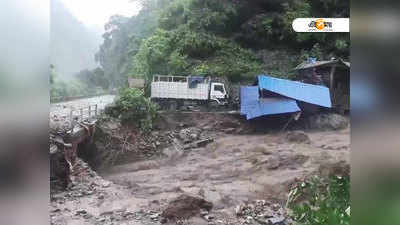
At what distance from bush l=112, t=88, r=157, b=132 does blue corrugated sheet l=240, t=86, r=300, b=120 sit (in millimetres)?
578

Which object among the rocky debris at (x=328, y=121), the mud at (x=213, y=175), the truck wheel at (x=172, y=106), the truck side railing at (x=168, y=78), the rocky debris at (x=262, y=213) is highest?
the truck side railing at (x=168, y=78)

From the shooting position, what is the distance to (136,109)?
2574 millimetres

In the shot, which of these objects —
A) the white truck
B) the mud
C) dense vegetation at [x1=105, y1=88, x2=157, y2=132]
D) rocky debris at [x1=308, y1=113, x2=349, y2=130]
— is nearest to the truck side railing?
the white truck

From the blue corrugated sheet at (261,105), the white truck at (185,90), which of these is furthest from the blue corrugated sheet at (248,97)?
the white truck at (185,90)

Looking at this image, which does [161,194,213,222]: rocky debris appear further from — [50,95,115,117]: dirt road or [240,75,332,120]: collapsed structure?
[50,95,115,117]: dirt road

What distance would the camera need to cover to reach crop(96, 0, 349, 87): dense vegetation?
258 centimetres

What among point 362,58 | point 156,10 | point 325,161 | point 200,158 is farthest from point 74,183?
point 362,58

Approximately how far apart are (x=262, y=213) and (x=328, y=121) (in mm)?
729

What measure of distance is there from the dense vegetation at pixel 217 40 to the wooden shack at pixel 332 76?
0.05 meters

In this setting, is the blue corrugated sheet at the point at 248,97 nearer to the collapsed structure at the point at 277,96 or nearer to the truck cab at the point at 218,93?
the collapsed structure at the point at 277,96

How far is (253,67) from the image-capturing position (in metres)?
2.60

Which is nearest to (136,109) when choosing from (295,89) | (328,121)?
(295,89)

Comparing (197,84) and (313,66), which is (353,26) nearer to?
(313,66)

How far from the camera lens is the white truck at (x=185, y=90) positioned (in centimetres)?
256
